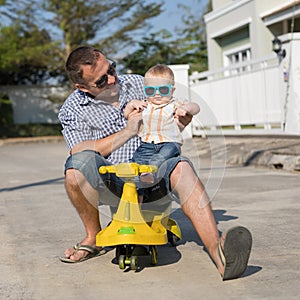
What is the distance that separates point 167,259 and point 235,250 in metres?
0.86

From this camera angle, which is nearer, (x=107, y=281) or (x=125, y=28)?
(x=107, y=281)

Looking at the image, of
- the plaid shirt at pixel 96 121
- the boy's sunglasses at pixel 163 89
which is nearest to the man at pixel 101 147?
the plaid shirt at pixel 96 121

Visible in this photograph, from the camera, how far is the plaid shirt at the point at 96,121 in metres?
4.60

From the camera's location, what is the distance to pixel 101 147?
4.51m

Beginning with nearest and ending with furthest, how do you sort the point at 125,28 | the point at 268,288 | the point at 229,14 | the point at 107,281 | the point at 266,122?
the point at 268,288
the point at 107,281
the point at 266,122
the point at 229,14
the point at 125,28

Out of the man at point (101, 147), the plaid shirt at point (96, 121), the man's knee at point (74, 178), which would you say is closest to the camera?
the man at point (101, 147)

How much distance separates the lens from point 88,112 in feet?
15.2

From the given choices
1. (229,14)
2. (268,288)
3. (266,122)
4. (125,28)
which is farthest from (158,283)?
(125,28)

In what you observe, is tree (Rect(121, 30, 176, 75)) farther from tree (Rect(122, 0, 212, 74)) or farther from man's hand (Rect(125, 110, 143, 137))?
man's hand (Rect(125, 110, 143, 137))

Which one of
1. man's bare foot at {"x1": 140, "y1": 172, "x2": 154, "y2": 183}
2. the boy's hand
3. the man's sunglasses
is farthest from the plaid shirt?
man's bare foot at {"x1": 140, "y1": 172, "x2": 154, "y2": 183}

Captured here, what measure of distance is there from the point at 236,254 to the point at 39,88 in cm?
2874

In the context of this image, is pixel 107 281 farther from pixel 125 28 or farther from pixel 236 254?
pixel 125 28

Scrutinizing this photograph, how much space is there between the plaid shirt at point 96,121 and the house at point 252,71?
459 millimetres

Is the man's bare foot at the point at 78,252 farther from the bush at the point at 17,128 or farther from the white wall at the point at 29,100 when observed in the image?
the white wall at the point at 29,100
